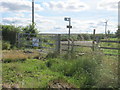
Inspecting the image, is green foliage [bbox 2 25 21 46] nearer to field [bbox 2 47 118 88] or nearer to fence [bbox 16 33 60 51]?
fence [bbox 16 33 60 51]

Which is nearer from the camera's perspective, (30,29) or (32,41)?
(32,41)

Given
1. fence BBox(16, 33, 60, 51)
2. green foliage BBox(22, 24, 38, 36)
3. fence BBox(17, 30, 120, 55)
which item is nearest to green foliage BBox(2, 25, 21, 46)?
green foliage BBox(22, 24, 38, 36)

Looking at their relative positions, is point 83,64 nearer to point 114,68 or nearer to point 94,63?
point 94,63

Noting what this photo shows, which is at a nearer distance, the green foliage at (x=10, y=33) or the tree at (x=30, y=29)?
the green foliage at (x=10, y=33)

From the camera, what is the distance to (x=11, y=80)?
5020 mm

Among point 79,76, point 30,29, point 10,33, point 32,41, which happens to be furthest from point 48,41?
point 79,76

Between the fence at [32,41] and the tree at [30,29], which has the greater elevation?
the tree at [30,29]

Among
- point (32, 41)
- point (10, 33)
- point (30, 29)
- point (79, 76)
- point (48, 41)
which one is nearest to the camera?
point (79, 76)

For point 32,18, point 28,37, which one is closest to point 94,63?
point 28,37

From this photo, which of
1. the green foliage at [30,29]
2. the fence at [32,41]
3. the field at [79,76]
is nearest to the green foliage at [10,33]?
the green foliage at [30,29]

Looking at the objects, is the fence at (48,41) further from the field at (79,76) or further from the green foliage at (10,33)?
the field at (79,76)

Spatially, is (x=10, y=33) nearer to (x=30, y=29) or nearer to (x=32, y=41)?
(x=30, y=29)

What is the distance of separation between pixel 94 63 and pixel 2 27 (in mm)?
15901

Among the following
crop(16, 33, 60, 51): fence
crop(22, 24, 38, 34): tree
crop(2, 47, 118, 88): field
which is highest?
crop(22, 24, 38, 34): tree
